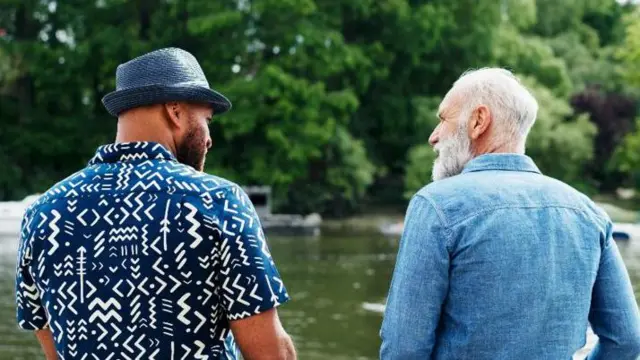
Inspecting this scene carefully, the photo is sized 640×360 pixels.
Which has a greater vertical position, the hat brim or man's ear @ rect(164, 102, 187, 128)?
the hat brim

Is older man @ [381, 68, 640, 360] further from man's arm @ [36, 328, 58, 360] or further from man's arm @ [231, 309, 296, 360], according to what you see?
man's arm @ [36, 328, 58, 360]

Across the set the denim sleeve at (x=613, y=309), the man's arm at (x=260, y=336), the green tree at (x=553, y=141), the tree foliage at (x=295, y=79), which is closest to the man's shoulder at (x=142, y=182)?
the man's arm at (x=260, y=336)

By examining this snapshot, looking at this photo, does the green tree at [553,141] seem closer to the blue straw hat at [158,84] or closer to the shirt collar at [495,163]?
the shirt collar at [495,163]

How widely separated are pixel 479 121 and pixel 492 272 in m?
0.35

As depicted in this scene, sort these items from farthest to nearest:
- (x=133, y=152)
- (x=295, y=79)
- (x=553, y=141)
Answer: (x=553, y=141), (x=295, y=79), (x=133, y=152)

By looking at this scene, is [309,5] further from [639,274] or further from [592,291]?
[592,291]

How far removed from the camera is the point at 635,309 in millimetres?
2285

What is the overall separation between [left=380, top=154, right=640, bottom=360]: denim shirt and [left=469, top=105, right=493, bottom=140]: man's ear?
0.32ft

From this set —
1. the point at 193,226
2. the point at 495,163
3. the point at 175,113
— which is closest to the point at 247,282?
the point at 193,226

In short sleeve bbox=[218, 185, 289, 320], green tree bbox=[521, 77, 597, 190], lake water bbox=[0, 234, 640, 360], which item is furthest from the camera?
green tree bbox=[521, 77, 597, 190]

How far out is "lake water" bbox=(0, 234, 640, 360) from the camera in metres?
9.56

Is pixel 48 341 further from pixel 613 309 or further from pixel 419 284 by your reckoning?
pixel 613 309

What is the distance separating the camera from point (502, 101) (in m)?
2.22

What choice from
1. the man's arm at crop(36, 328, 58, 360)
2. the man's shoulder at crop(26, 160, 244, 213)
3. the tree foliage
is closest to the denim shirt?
the man's shoulder at crop(26, 160, 244, 213)
